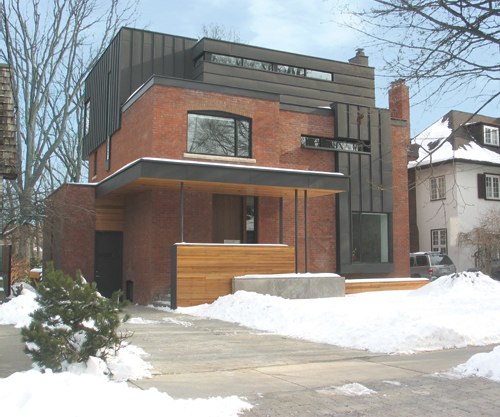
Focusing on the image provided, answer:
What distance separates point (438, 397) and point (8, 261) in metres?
14.9

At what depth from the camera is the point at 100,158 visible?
81.8ft

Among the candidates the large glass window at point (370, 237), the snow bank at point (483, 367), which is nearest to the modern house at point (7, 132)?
the snow bank at point (483, 367)

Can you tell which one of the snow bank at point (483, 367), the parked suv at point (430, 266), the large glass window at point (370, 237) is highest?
the large glass window at point (370, 237)

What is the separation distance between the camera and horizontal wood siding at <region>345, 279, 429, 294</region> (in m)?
19.0

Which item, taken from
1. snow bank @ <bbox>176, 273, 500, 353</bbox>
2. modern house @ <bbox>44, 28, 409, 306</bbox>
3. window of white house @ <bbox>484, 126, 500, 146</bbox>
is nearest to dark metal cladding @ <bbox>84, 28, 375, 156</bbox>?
modern house @ <bbox>44, 28, 409, 306</bbox>

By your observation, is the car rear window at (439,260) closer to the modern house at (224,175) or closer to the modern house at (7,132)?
the modern house at (224,175)

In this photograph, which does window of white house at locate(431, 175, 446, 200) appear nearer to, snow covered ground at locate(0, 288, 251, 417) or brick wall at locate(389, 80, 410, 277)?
brick wall at locate(389, 80, 410, 277)

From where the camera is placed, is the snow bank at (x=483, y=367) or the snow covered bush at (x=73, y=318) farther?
the snow bank at (x=483, y=367)

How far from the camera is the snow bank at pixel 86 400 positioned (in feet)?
16.7

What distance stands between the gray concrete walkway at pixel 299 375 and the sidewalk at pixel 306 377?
0.01 meters

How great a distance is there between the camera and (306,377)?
24.4 ft

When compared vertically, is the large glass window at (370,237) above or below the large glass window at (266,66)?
below

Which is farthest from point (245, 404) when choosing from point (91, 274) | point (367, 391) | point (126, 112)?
point (126, 112)

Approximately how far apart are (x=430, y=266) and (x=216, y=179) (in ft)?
44.6
